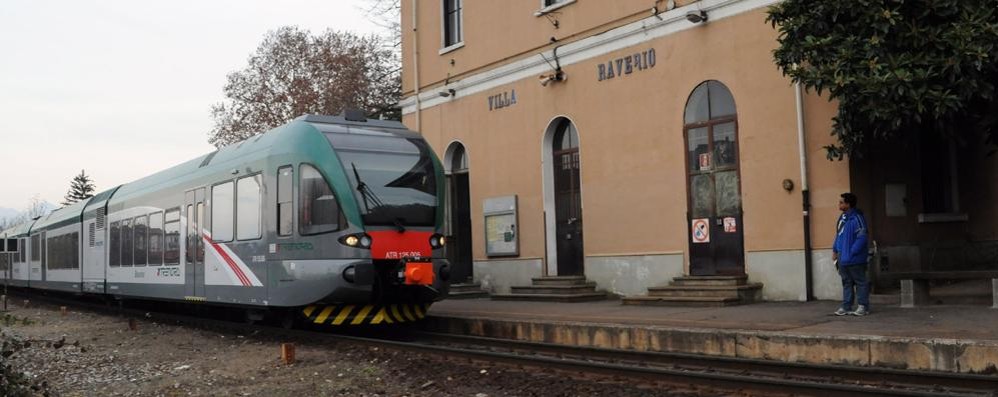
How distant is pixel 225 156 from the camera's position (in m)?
14.1

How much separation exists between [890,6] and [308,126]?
7549 mm

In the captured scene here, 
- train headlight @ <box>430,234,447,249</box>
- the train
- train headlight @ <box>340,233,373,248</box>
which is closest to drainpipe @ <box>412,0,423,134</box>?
the train

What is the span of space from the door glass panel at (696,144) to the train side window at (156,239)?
947 centimetres

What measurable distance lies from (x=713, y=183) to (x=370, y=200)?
586 cm

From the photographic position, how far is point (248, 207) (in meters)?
12.7

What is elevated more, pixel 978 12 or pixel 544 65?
pixel 544 65

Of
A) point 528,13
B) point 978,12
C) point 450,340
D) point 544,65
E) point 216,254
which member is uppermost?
point 528,13

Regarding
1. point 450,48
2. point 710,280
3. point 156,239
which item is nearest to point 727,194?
point 710,280

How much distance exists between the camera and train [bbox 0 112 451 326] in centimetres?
1141

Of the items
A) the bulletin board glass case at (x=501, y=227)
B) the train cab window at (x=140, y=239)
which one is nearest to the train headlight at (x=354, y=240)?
the bulletin board glass case at (x=501, y=227)

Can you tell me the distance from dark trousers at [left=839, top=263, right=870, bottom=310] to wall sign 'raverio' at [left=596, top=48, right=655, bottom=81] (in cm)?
557

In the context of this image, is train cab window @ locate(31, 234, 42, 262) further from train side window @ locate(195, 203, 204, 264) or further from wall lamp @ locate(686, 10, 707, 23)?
wall lamp @ locate(686, 10, 707, 23)

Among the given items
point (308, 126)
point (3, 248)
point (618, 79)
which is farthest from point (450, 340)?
point (3, 248)

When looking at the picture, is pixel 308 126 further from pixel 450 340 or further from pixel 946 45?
pixel 946 45
